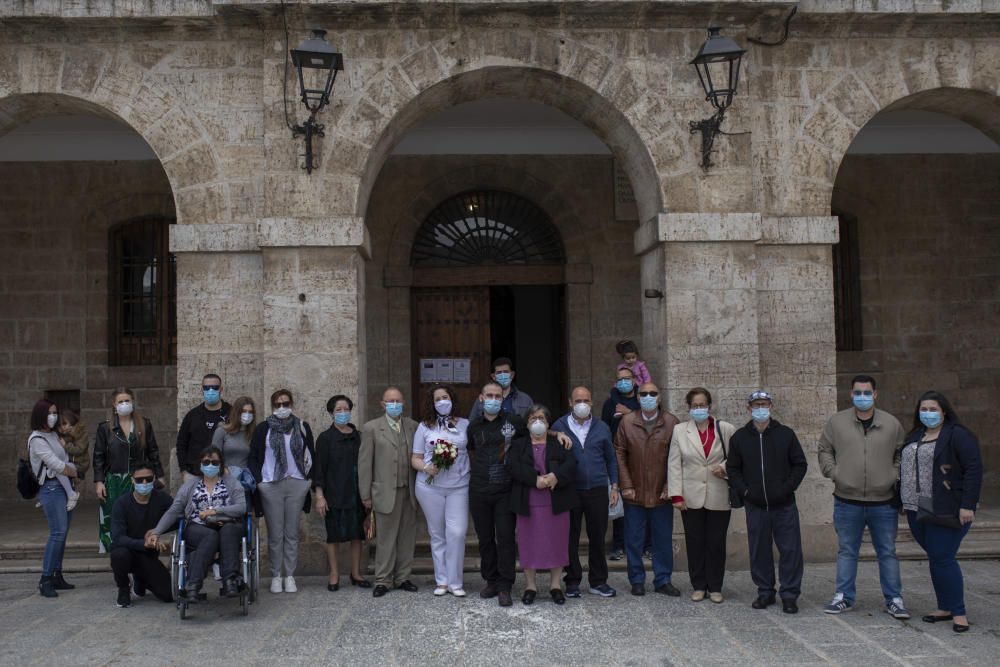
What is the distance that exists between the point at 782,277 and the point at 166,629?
18.5 ft

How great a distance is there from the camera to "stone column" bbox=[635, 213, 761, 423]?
746cm

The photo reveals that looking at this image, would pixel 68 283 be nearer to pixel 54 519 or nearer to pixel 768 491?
pixel 54 519

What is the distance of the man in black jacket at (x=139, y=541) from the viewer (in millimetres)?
6371

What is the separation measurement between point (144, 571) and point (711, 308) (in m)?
4.98

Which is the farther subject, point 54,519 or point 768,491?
point 54,519

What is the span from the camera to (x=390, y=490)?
670 cm

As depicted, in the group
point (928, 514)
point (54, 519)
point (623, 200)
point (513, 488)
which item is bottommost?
point (54, 519)

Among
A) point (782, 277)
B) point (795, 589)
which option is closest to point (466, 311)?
point (782, 277)

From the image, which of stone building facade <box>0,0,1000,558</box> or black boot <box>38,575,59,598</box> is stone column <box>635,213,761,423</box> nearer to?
stone building facade <box>0,0,1000,558</box>

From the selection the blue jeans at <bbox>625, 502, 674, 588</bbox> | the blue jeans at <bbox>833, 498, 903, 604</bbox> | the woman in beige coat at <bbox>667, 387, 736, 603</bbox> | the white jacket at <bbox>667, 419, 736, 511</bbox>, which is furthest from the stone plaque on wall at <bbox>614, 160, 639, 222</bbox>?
the blue jeans at <bbox>833, 498, 903, 604</bbox>

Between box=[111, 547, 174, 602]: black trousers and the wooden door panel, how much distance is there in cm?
450

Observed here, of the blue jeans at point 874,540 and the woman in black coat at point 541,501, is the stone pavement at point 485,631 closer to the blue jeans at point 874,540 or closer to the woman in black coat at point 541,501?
the blue jeans at point 874,540

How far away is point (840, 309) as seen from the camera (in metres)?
11.0

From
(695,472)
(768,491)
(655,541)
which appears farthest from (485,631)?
(768,491)
